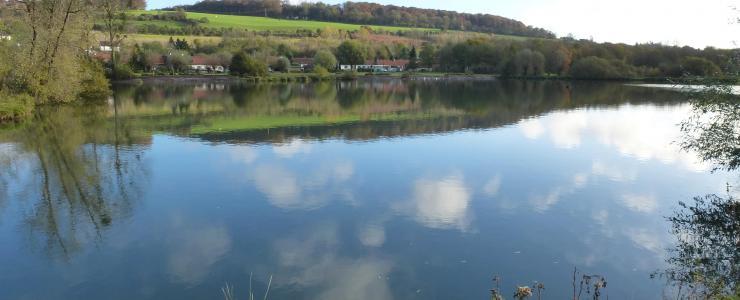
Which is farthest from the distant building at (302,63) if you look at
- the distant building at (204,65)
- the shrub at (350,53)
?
the distant building at (204,65)

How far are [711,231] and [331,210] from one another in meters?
8.18

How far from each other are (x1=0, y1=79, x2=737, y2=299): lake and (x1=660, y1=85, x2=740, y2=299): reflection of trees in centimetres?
34

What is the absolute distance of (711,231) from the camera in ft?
35.9

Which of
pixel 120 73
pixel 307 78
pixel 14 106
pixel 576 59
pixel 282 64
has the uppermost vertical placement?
pixel 576 59

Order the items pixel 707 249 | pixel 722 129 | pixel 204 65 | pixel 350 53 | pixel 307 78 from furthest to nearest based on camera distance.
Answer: pixel 350 53
pixel 204 65
pixel 307 78
pixel 722 129
pixel 707 249

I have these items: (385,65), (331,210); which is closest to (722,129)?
(331,210)

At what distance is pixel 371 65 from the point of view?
10594 centimetres

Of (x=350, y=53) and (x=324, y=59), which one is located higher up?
(x=350, y=53)

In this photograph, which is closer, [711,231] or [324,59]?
[711,231]

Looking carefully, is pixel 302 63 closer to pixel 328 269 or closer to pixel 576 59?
pixel 576 59

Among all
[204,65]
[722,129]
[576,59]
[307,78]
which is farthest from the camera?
[576,59]

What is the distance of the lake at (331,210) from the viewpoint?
8516 millimetres

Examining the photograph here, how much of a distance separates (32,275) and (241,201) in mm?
4777

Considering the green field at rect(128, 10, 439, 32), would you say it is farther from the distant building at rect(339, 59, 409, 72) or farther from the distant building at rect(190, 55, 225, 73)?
the distant building at rect(190, 55, 225, 73)
